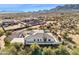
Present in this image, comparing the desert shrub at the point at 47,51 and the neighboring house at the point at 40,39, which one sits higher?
the neighboring house at the point at 40,39

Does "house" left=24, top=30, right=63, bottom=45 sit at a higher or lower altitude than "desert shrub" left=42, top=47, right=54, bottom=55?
higher

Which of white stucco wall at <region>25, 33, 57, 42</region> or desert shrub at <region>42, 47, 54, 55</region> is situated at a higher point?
white stucco wall at <region>25, 33, 57, 42</region>

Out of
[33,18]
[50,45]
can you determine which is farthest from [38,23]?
[50,45]

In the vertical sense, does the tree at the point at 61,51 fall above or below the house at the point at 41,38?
below

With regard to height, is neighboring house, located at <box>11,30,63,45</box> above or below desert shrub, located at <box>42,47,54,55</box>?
above

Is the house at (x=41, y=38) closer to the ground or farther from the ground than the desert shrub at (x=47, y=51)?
farther from the ground

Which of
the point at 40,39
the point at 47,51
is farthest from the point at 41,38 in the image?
the point at 47,51

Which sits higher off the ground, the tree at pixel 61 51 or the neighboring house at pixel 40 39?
the neighboring house at pixel 40 39
